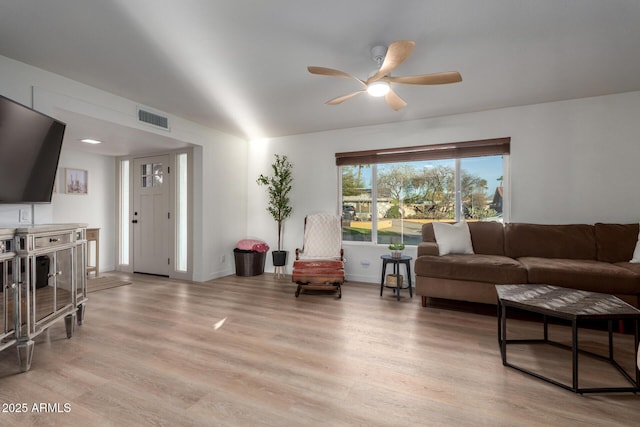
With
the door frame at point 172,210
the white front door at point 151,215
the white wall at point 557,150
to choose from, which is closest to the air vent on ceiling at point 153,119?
the door frame at point 172,210

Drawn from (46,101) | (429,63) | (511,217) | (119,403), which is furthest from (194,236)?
(511,217)

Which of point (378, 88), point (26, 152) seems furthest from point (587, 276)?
point (26, 152)

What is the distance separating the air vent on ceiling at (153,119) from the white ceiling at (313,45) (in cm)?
19

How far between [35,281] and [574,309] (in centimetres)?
368

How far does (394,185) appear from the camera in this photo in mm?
4684

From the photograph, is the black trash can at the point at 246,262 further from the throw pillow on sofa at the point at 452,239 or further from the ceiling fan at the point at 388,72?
the ceiling fan at the point at 388,72

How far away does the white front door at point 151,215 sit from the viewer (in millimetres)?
5012

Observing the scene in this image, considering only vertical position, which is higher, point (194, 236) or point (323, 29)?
point (323, 29)

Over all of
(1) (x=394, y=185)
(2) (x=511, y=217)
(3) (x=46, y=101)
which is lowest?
(2) (x=511, y=217)

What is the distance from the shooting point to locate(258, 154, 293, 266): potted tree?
5.04 metres

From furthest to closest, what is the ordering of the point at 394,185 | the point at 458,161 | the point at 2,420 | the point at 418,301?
the point at 394,185 < the point at 458,161 < the point at 418,301 < the point at 2,420

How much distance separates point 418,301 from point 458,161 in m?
2.12

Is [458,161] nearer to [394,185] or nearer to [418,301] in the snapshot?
[394,185]

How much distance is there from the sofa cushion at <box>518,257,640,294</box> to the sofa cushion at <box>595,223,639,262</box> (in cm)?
45
